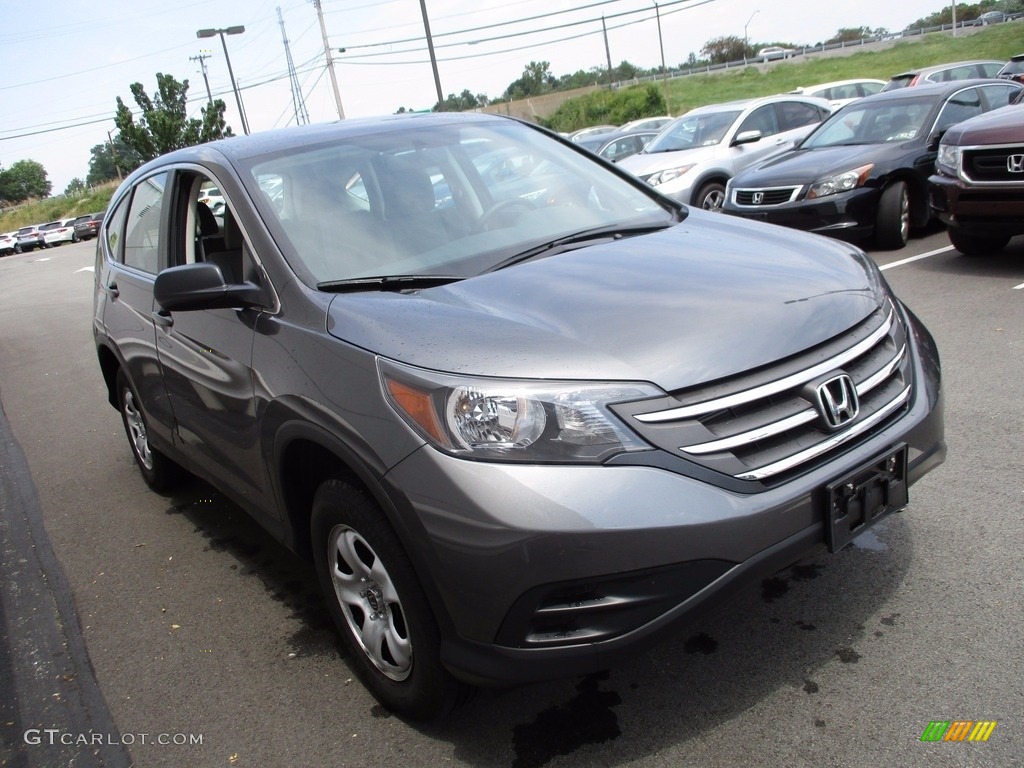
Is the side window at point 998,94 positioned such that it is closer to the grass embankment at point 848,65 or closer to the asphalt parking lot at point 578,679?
the asphalt parking lot at point 578,679

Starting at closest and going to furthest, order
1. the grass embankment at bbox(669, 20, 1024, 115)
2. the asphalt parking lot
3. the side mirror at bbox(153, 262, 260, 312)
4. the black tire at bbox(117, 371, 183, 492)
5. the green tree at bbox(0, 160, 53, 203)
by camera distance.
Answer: the asphalt parking lot
the side mirror at bbox(153, 262, 260, 312)
the black tire at bbox(117, 371, 183, 492)
the grass embankment at bbox(669, 20, 1024, 115)
the green tree at bbox(0, 160, 53, 203)

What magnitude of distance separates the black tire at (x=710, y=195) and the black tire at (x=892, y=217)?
3.12m

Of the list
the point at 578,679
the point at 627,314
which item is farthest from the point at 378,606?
the point at 627,314

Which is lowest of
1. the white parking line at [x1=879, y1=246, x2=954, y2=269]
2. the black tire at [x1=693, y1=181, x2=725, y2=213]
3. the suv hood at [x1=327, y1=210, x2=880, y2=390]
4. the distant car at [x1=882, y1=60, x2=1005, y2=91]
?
the white parking line at [x1=879, y1=246, x2=954, y2=269]

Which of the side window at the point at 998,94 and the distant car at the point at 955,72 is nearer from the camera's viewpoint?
the side window at the point at 998,94

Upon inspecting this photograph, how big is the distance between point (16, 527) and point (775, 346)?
175 inches

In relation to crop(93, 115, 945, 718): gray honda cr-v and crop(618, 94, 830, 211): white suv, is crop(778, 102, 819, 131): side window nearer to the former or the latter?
crop(618, 94, 830, 211): white suv

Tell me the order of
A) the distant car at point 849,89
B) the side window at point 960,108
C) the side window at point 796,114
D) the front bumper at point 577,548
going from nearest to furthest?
the front bumper at point 577,548, the side window at point 960,108, the side window at point 796,114, the distant car at point 849,89

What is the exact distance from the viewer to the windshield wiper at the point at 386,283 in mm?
2885

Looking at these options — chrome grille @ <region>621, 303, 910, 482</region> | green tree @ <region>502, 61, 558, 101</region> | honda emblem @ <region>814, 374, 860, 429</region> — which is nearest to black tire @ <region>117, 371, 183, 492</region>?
chrome grille @ <region>621, 303, 910, 482</region>

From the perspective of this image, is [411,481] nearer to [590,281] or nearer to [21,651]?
[590,281]

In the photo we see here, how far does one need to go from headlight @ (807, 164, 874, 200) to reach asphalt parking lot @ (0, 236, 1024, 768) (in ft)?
Result: 14.9

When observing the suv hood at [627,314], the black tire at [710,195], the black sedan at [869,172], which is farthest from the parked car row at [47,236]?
the suv hood at [627,314]

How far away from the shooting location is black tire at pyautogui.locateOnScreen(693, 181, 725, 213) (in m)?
12.0
